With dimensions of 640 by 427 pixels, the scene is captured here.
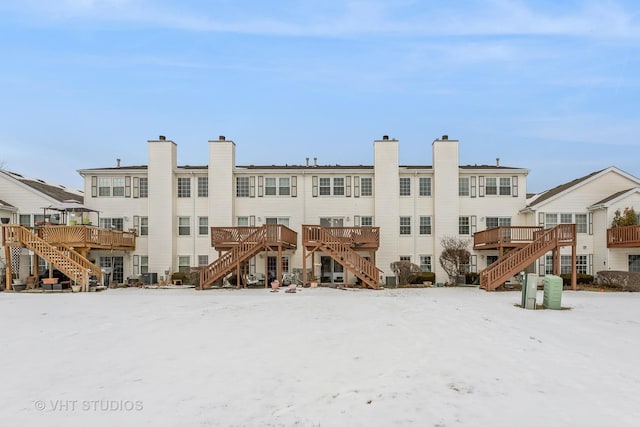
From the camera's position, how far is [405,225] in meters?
29.7

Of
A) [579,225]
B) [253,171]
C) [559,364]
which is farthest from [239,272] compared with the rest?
[579,225]

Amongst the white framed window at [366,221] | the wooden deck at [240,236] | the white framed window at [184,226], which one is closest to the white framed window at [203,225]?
the white framed window at [184,226]

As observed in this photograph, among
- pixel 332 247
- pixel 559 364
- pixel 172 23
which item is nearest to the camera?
pixel 559 364

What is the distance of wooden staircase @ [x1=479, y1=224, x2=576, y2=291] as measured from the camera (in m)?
23.0

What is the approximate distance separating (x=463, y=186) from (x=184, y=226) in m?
19.9

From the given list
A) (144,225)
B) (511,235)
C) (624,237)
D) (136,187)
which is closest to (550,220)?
(624,237)

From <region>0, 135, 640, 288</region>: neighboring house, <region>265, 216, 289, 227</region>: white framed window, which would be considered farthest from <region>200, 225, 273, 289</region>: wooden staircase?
<region>265, 216, 289, 227</region>: white framed window

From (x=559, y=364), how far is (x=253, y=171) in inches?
A: 948

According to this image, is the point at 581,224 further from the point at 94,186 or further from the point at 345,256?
the point at 94,186

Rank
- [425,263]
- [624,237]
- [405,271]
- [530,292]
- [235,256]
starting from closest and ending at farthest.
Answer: [530,292], [235,256], [624,237], [405,271], [425,263]

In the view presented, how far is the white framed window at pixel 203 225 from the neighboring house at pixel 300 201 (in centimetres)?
7

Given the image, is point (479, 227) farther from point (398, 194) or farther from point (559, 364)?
point (559, 364)

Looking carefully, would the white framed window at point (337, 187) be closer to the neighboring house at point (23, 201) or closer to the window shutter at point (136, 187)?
the window shutter at point (136, 187)

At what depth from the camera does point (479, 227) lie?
29422 millimetres
